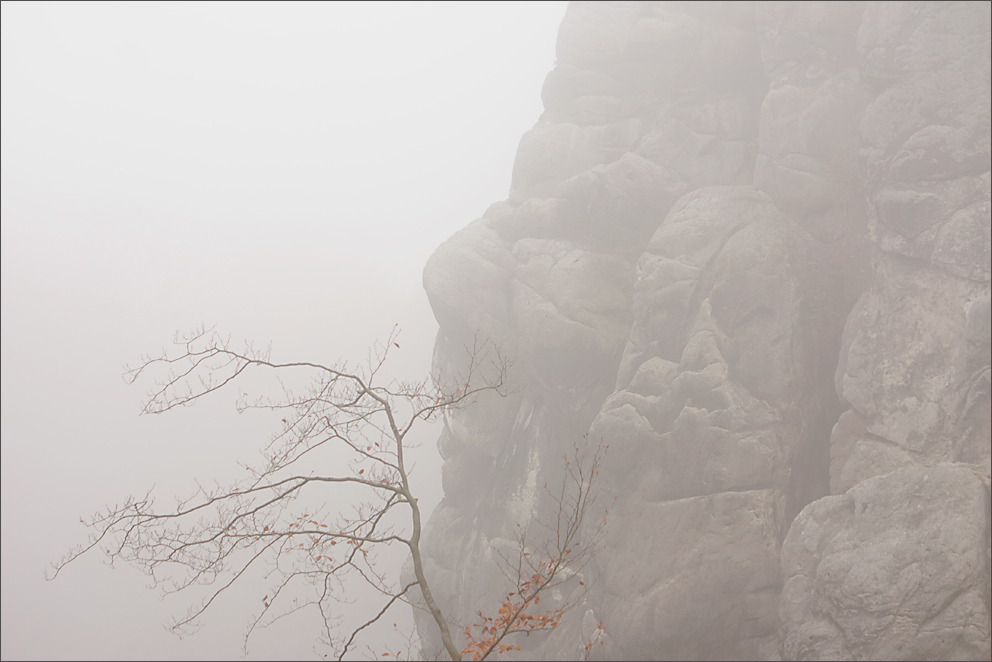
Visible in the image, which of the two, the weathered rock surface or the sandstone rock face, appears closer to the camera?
the weathered rock surface

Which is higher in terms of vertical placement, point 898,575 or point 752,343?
point 752,343

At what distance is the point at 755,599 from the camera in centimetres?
1266

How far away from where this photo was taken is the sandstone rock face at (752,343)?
38.1 ft

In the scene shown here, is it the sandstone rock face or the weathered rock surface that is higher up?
the sandstone rock face

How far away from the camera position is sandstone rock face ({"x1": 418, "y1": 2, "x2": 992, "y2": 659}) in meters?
11.6

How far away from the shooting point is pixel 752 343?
1473 cm

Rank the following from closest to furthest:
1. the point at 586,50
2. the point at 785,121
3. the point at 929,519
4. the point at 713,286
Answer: the point at 929,519, the point at 713,286, the point at 785,121, the point at 586,50

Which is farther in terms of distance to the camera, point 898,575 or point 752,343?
point 752,343

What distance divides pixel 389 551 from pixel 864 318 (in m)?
48.7

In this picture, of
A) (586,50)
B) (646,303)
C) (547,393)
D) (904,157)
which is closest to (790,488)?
(646,303)

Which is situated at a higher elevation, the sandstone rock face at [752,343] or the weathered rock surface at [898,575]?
the sandstone rock face at [752,343]

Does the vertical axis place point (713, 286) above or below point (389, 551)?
below

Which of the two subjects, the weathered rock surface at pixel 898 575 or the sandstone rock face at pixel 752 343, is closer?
the weathered rock surface at pixel 898 575

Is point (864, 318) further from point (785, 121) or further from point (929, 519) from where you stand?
point (785, 121)
